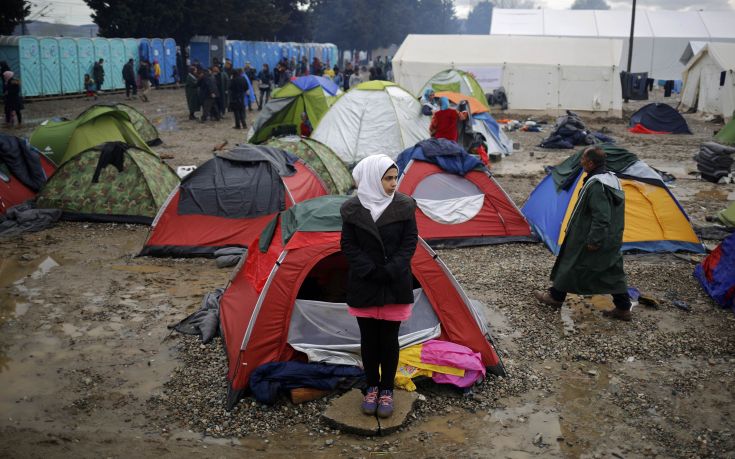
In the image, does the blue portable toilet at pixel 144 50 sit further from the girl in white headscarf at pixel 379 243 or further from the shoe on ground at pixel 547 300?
Answer: the girl in white headscarf at pixel 379 243

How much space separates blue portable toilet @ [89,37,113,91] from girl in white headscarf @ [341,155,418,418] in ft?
87.1

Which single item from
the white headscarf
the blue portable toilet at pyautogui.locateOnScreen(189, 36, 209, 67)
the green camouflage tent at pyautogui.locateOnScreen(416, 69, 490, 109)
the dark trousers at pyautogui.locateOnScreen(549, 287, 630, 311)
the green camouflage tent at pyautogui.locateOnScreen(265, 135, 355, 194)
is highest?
the blue portable toilet at pyautogui.locateOnScreen(189, 36, 209, 67)

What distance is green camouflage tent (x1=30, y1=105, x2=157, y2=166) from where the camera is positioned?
1211cm

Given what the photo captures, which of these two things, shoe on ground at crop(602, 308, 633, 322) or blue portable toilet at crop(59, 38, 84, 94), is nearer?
shoe on ground at crop(602, 308, 633, 322)

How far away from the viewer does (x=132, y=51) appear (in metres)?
30.3

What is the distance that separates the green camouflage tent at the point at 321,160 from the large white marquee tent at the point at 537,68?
1533 centimetres

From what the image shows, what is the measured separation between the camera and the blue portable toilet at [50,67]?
24.5m

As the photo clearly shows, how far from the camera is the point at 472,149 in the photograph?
1373cm

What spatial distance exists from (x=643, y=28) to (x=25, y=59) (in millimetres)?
34044

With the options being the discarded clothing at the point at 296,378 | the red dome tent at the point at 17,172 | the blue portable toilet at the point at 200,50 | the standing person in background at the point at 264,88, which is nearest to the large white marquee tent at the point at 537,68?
the standing person in background at the point at 264,88

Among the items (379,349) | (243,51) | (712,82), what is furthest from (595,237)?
(243,51)

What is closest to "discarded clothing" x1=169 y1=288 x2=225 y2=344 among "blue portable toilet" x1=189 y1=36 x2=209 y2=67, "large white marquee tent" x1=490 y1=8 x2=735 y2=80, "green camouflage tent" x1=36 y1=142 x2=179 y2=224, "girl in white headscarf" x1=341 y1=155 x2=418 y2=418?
"girl in white headscarf" x1=341 y1=155 x2=418 y2=418

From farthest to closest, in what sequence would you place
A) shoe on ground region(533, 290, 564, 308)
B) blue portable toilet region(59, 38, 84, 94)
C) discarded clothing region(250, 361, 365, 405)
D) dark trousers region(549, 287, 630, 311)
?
blue portable toilet region(59, 38, 84, 94) → shoe on ground region(533, 290, 564, 308) → dark trousers region(549, 287, 630, 311) → discarded clothing region(250, 361, 365, 405)

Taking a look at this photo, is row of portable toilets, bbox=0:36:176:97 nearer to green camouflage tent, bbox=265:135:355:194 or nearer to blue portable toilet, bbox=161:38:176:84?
blue portable toilet, bbox=161:38:176:84
